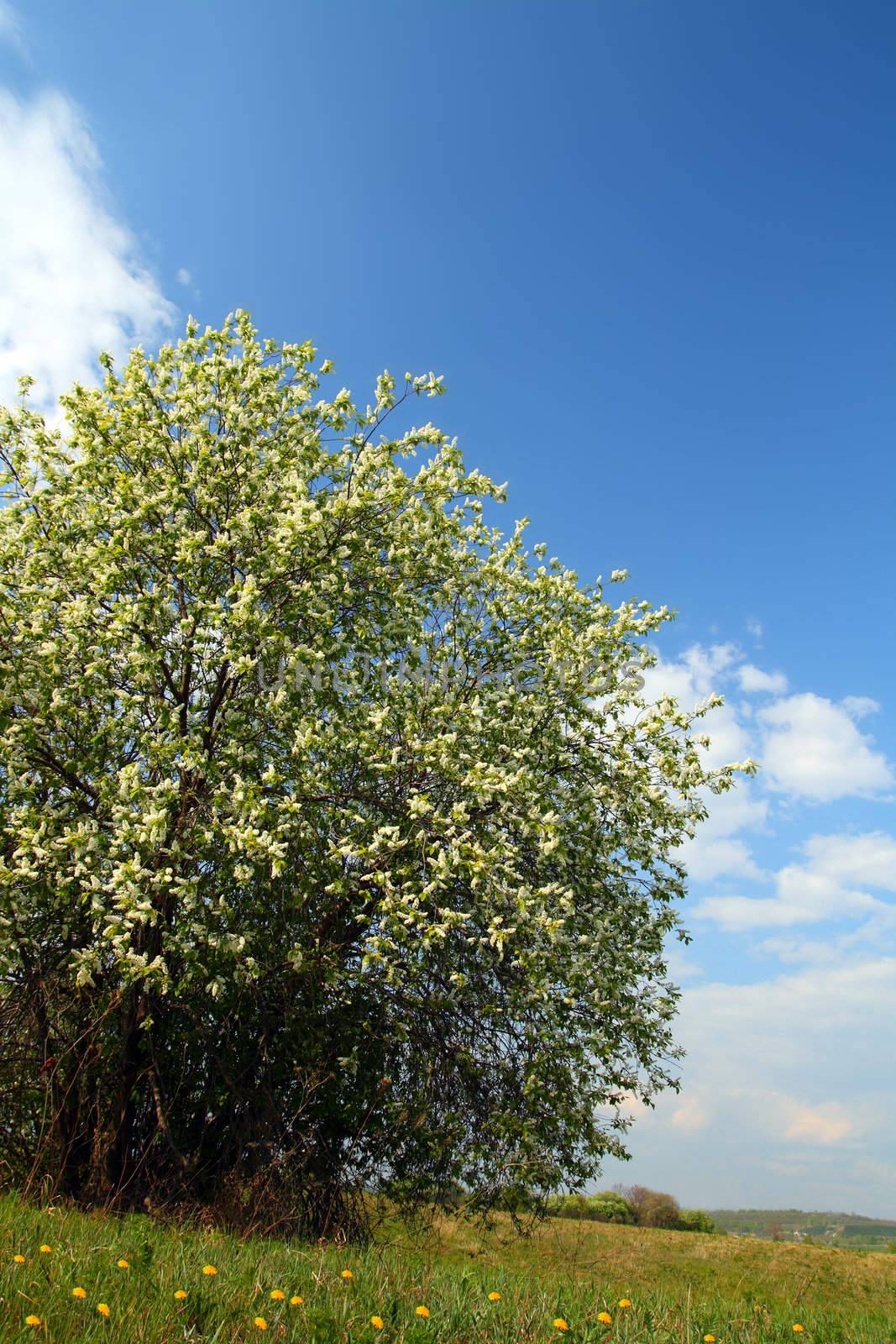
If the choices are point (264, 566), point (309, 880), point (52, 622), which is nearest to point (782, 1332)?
point (309, 880)

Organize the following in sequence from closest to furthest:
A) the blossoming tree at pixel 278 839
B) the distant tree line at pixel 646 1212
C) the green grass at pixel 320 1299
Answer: the green grass at pixel 320 1299, the blossoming tree at pixel 278 839, the distant tree line at pixel 646 1212

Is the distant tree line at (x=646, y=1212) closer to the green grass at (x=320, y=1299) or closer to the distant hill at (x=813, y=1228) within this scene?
the distant hill at (x=813, y=1228)

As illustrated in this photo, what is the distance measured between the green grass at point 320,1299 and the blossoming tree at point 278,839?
328 centimetres

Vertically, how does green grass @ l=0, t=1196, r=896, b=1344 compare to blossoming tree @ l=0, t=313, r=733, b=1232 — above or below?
below

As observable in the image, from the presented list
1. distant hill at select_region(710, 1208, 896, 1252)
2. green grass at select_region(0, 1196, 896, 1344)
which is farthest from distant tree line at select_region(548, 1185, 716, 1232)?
green grass at select_region(0, 1196, 896, 1344)

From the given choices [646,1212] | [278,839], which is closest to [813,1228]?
[646,1212]

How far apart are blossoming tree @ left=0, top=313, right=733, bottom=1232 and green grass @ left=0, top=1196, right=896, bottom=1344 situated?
328cm

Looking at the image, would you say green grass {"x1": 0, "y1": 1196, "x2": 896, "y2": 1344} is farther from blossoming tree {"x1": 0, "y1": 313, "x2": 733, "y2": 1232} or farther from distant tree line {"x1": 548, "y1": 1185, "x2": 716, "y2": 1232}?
distant tree line {"x1": 548, "y1": 1185, "x2": 716, "y2": 1232}

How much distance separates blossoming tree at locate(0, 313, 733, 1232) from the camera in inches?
416

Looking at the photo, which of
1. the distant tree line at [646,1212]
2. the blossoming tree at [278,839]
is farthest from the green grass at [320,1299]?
the distant tree line at [646,1212]

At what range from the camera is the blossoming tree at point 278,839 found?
1058cm

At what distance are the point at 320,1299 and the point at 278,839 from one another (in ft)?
18.4

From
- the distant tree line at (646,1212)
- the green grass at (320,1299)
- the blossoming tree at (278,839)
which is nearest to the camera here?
the green grass at (320,1299)

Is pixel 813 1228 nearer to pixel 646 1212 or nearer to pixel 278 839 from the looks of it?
pixel 646 1212
